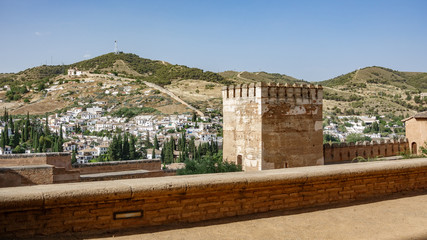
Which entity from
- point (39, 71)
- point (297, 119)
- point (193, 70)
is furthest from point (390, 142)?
point (39, 71)

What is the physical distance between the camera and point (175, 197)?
3299mm

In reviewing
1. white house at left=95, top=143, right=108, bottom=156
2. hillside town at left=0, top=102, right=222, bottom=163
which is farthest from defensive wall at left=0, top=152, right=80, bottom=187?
white house at left=95, top=143, right=108, bottom=156

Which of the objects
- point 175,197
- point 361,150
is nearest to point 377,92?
point 361,150

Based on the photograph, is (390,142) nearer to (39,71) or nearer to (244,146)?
(244,146)

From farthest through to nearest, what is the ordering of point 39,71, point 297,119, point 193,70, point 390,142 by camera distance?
point 39,71 → point 193,70 → point 390,142 → point 297,119

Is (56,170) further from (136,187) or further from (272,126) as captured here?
(136,187)

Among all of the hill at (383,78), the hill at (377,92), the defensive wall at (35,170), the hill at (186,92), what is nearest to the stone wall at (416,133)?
the defensive wall at (35,170)

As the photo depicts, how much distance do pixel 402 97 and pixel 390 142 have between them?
5385 cm

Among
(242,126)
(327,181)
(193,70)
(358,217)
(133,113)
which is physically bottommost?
(358,217)

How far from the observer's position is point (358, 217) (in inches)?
152

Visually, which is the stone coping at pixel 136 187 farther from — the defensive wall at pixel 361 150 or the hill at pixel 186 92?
the hill at pixel 186 92

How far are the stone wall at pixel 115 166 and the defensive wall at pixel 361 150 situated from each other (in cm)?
601

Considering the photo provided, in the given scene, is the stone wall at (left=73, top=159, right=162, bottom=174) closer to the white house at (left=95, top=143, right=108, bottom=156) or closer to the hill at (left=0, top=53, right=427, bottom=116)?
the white house at (left=95, top=143, right=108, bottom=156)

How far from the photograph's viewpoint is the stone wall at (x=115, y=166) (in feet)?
41.4
